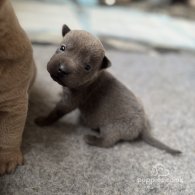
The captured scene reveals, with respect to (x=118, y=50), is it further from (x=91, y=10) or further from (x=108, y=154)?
(x=108, y=154)

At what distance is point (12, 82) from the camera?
2.94 feet

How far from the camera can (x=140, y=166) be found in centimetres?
106

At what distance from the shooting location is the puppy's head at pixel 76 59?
0.97 meters

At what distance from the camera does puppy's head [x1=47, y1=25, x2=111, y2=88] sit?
3.17ft

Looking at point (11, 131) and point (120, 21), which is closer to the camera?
point (11, 131)

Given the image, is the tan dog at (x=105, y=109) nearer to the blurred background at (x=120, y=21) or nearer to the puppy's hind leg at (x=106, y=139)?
the puppy's hind leg at (x=106, y=139)

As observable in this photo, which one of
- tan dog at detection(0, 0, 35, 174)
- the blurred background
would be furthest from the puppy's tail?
the blurred background

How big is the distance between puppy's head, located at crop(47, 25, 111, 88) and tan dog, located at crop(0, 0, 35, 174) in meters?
0.08

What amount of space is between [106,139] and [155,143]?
0.50 feet

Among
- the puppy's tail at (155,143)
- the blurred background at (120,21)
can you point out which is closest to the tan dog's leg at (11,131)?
the puppy's tail at (155,143)

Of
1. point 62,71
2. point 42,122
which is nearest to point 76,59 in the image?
point 62,71

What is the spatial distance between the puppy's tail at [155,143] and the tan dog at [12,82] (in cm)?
38

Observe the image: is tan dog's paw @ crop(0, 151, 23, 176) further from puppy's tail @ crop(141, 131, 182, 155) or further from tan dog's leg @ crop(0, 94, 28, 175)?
puppy's tail @ crop(141, 131, 182, 155)

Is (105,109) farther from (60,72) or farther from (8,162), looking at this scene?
(8,162)
